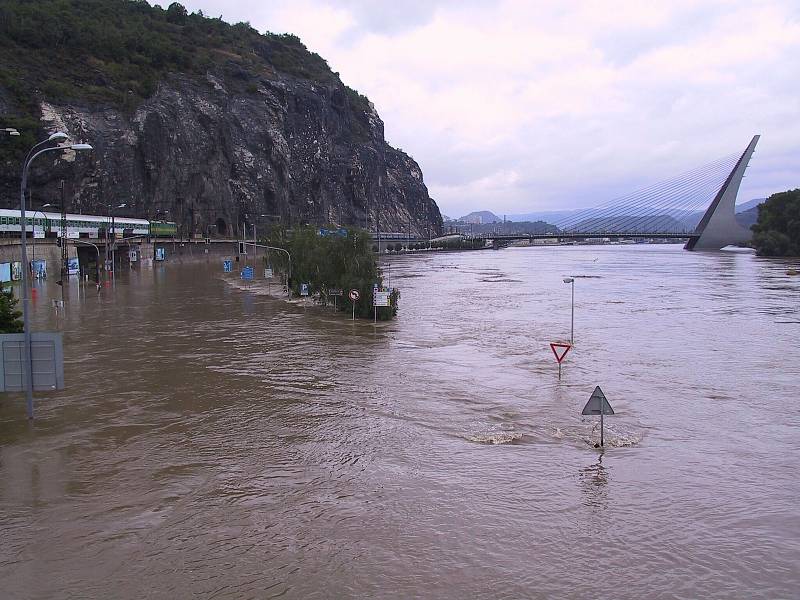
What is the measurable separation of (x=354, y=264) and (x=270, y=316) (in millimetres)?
6171

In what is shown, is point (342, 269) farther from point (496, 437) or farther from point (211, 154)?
point (211, 154)

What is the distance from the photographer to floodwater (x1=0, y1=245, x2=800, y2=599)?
9531mm

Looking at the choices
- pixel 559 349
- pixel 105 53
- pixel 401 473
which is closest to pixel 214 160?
pixel 105 53

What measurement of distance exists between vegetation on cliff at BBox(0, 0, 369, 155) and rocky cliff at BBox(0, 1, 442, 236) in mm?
819

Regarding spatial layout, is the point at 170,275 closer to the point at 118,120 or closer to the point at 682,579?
the point at 118,120

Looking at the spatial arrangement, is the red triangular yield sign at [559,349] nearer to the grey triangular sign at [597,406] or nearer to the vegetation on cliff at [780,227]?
the grey triangular sign at [597,406]

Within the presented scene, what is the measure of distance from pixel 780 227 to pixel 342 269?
9955 cm

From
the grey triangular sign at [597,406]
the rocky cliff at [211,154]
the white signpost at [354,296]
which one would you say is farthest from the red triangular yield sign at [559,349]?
the rocky cliff at [211,154]

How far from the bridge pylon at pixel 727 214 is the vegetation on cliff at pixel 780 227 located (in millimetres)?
Result: 18172

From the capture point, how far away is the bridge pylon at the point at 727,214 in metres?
135

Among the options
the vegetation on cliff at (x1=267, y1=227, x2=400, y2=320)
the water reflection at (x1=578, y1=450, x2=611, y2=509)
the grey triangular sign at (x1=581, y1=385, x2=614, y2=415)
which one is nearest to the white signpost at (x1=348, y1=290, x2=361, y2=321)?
the vegetation on cliff at (x1=267, y1=227, x2=400, y2=320)

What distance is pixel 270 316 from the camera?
3950 centimetres

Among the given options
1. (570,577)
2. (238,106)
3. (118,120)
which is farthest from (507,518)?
(238,106)

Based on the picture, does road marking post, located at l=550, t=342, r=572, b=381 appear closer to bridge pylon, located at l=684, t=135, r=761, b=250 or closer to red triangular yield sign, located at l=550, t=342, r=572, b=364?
red triangular yield sign, located at l=550, t=342, r=572, b=364
